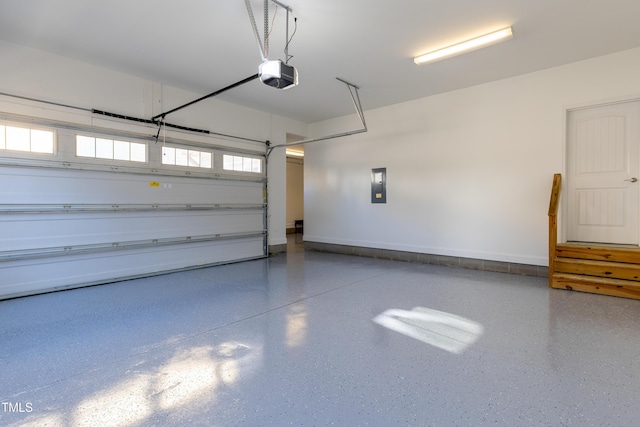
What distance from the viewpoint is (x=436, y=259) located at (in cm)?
621

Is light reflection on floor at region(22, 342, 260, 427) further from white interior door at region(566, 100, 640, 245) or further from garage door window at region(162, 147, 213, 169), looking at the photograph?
white interior door at region(566, 100, 640, 245)

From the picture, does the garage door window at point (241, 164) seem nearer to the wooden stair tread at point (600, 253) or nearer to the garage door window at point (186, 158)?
the garage door window at point (186, 158)

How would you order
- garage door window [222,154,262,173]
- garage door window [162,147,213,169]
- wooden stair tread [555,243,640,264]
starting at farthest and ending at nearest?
garage door window [222,154,262,173], garage door window [162,147,213,169], wooden stair tread [555,243,640,264]

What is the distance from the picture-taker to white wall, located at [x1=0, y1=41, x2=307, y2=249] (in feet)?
13.5

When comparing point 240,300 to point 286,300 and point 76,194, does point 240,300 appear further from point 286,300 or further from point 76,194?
point 76,194

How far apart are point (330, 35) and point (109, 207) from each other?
4.16 metres

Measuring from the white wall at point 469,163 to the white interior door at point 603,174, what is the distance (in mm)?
234

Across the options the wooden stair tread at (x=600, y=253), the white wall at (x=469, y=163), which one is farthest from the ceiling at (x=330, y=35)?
the wooden stair tread at (x=600, y=253)

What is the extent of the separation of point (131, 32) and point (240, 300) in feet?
11.8

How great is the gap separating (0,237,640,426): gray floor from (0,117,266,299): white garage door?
0.62 meters

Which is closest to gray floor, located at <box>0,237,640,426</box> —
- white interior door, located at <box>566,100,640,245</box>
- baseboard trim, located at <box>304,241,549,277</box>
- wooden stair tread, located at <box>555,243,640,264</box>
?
wooden stair tread, located at <box>555,243,640,264</box>

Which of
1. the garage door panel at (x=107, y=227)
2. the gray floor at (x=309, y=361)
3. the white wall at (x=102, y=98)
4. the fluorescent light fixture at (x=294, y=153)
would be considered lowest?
the gray floor at (x=309, y=361)

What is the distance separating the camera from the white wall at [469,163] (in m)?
4.86

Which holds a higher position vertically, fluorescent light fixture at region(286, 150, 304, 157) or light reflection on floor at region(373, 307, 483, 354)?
fluorescent light fixture at region(286, 150, 304, 157)
